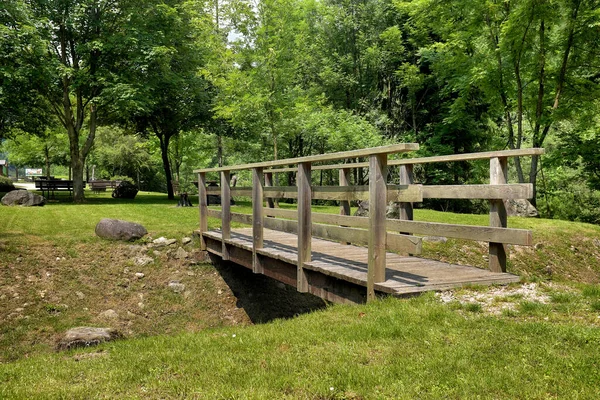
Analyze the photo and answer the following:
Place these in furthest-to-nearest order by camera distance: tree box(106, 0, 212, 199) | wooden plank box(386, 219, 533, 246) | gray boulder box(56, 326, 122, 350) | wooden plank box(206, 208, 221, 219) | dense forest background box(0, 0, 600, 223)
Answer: tree box(106, 0, 212, 199), dense forest background box(0, 0, 600, 223), wooden plank box(206, 208, 221, 219), gray boulder box(56, 326, 122, 350), wooden plank box(386, 219, 533, 246)

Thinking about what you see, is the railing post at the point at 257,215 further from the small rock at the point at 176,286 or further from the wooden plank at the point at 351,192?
the small rock at the point at 176,286

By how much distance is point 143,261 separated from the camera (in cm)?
1077

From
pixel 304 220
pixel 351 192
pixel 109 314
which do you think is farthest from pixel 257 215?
pixel 109 314

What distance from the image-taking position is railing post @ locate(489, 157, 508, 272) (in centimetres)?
616

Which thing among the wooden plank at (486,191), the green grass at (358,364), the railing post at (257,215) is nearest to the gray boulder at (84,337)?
the green grass at (358,364)

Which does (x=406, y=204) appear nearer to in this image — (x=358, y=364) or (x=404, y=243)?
(x=404, y=243)

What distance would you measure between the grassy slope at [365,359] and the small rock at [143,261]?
556 centimetres

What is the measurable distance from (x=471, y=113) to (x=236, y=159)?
19.9 m

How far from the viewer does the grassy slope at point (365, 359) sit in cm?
316

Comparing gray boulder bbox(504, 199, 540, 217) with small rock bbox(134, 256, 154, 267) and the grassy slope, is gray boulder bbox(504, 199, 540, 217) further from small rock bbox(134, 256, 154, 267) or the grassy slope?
small rock bbox(134, 256, 154, 267)

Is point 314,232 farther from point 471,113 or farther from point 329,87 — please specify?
point 329,87

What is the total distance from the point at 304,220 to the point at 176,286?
4891 millimetres

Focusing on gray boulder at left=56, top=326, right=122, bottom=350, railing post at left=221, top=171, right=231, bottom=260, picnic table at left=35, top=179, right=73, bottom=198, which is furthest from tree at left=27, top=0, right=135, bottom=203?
gray boulder at left=56, top=326, right=122, bottom=350

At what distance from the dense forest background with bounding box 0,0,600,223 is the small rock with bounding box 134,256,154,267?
32.6 ft
